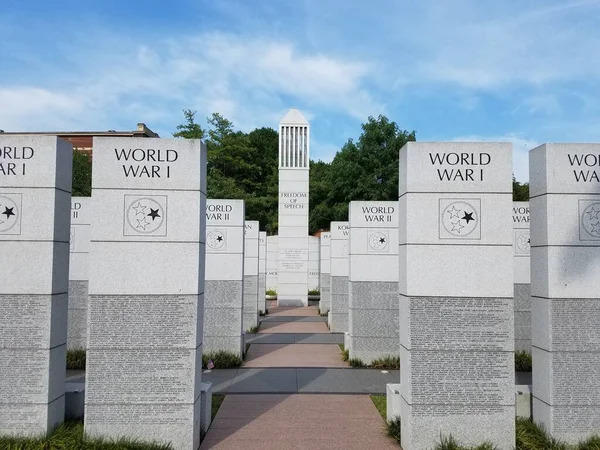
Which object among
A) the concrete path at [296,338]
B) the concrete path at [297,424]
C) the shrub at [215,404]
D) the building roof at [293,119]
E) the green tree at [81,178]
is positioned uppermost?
the building roof at [293,119]

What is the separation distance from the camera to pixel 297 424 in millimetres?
7422

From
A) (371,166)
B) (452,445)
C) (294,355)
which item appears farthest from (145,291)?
(371,166)

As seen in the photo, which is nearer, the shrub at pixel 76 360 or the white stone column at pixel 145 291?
the white stone column at pixel 145 291

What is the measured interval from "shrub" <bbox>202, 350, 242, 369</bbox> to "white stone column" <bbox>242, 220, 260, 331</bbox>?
5315mm

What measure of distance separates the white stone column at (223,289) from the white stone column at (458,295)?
6067 mm

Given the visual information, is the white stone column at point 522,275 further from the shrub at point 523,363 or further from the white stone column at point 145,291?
the white stone column at point 145,291

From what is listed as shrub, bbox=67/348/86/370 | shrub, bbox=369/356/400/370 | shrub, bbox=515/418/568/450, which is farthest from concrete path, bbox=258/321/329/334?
shrub, bbox=515/418/568/450

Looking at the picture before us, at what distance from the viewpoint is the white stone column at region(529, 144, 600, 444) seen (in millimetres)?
6551

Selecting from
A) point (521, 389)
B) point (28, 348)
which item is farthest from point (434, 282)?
point (28, 348)

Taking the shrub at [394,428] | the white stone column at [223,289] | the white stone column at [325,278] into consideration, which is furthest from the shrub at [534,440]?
the white stone column at [325,278]

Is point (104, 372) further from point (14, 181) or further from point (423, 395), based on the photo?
point (423, 395)

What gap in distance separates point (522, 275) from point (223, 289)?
22.1ft

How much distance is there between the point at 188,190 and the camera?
21.5 feet

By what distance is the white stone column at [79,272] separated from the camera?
1185cm
